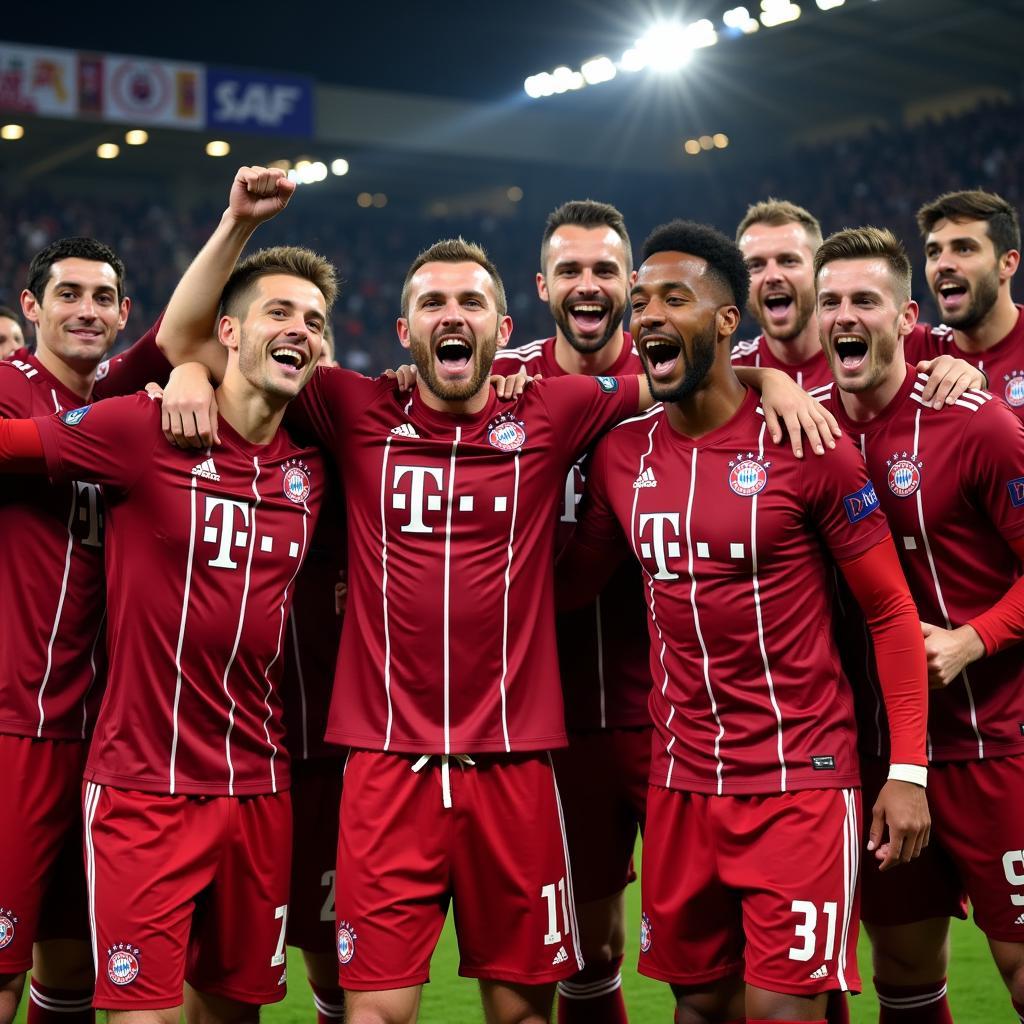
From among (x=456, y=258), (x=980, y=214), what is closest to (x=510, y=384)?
(x=456, y=258)

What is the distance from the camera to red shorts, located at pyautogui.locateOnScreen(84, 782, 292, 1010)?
337 cm

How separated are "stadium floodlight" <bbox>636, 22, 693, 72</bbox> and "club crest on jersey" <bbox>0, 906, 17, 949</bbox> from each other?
19542mm

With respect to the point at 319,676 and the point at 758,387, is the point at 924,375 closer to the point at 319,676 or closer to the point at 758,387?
the point at 758,387

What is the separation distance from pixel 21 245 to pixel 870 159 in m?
14.3

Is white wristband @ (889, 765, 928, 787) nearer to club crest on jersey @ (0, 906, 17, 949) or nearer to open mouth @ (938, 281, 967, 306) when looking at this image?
open mouth @ (938, 281, 967, 306)

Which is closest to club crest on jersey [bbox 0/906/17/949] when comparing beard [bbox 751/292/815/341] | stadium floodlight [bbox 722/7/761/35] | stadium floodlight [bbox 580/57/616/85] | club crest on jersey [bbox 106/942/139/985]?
club crest on jersey [bbox 106/942/139/985]

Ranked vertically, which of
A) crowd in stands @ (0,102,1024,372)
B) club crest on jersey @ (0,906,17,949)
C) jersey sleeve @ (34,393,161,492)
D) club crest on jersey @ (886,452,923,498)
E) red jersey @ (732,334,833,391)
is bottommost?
club crest on jersey @ (0,906,17,949)

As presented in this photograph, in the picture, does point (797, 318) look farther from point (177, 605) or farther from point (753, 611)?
point (177, 605)

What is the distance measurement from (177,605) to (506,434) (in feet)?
3.30

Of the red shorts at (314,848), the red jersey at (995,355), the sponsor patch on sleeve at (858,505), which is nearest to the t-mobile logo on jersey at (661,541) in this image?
the sponsor patch on sleeve at (858,505)

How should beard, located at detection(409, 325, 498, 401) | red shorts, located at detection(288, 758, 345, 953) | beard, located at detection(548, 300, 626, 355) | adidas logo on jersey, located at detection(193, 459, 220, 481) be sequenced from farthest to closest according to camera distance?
beard, located at detection(548, 300, 626, 355), red shorts, located at detection(288, 758, 345, 953), beard, located at detection(409, 325, 498, 401), adidas logo on jersey, located at detection(193, 459, 220, 481)

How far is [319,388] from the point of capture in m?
3.83

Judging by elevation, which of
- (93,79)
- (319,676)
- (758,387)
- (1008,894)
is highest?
(93,79)

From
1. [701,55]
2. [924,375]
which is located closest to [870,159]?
[701,55]
